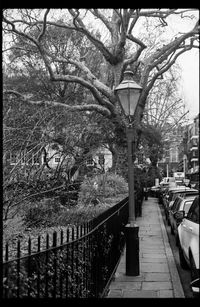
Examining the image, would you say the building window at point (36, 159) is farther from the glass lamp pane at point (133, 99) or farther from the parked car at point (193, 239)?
the parked car at point (193, 239)

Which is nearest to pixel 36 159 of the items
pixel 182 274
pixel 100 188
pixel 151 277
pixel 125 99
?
pixel 125 99

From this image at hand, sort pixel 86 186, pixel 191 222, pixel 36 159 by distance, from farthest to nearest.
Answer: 1. pixel 86 186
2. pixel 36 159
3. pixel 191 222

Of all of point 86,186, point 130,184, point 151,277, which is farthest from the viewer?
point 86,186

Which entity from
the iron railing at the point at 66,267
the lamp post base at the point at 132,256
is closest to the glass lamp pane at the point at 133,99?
the iron railing at the point at 66,267

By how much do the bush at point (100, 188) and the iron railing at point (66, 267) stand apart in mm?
6871

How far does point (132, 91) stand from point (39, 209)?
→ 405 cm

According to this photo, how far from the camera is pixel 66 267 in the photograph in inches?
176

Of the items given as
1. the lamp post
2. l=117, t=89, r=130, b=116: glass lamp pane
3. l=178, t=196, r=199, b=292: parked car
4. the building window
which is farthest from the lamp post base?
the building window

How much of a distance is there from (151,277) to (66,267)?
3.57m

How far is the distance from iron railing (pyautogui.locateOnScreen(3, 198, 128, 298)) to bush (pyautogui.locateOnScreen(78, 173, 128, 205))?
6.87 metres

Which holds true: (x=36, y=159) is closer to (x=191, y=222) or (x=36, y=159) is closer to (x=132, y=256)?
(x=132, y=256)

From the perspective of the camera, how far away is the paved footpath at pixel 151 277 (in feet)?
19.7

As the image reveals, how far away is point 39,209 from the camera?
35.0 ft

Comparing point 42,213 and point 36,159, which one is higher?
point 36,159
